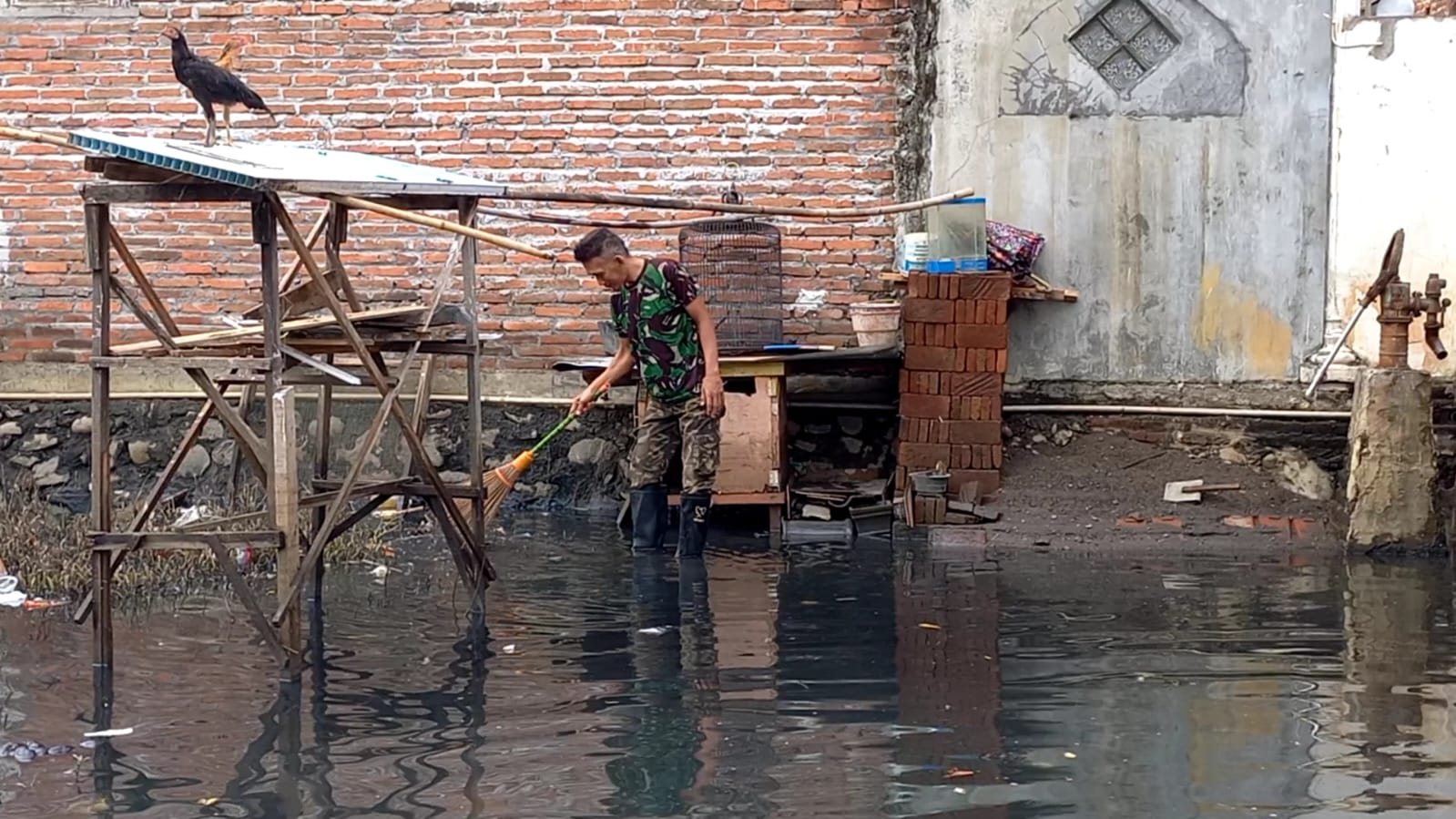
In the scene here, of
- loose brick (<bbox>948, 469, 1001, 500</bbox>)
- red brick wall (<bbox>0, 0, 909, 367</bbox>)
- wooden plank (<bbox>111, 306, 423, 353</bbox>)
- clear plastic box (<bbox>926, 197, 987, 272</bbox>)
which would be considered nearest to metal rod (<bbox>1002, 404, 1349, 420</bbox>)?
loose brick (<bbox>948, 469, 1001, 500</bbox>)

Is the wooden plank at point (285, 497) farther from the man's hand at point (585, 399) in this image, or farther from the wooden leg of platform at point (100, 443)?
the man's hand at point (585, 399)

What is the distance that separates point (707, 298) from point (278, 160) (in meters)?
4.01

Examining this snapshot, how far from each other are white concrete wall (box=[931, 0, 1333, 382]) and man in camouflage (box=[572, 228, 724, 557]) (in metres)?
2.43

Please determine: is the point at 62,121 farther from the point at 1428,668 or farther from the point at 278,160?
the point at 1428,668

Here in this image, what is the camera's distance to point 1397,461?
9570mm

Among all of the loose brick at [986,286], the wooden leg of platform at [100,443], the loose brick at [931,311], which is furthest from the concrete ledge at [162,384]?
the wooden leg of platform at [100,443]

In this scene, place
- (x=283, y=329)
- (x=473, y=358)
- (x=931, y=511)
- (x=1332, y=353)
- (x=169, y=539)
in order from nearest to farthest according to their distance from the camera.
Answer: (x=169, y=539), (x=283, y=329), (x=473, y=358), (x=1332, y=353), (x=931, y=511)

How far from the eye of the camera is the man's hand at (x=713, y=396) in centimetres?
910

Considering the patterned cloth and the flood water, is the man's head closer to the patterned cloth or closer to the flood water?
the flood water

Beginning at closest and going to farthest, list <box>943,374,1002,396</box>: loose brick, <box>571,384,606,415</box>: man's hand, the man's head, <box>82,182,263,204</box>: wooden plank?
<box>82,182,263,204</box>: wooden plank < the man's head < <box>571,384,606,415</box>: man's hand < <box>943,374,1002,396</box>: loose brick

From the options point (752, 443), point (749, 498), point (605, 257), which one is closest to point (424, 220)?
point (605, 257)

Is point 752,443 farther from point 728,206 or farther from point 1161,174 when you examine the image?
point 1161,174

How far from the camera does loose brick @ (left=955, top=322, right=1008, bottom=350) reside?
10.4 metres

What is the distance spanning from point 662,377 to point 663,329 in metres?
0.27
